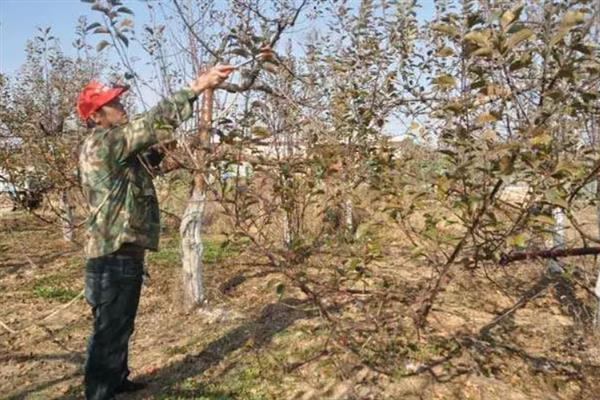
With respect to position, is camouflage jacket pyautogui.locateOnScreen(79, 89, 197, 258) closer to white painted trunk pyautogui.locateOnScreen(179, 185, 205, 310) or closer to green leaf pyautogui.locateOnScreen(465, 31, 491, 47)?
green leaf pyautogui.locateOnScreen(465, 31, 491, 47)

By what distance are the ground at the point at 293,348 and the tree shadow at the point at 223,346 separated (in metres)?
0.01

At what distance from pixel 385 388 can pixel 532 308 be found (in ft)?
8.72

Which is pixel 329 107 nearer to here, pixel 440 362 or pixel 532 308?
pixel 440 362

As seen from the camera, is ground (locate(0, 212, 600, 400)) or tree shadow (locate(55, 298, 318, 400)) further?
tree shadow (locate(55, 298, 318, 400))

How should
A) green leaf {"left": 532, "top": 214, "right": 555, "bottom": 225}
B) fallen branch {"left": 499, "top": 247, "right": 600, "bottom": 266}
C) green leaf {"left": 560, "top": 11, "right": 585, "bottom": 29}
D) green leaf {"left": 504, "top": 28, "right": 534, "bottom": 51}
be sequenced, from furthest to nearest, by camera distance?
fallen branch {"left": 499, "top": 247, "right": 600, "bottom": 266}, green leaf {"left": 532, "top": 214, "right": 555, "bottom": 225}, green leaf {"left": 504, "top": 28, "right": 534, "bottom": 51}, green leaf {"left": 560, "top": 11, "right": 585, "bottom": 29}

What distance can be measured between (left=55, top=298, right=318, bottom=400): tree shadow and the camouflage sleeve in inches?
54.3

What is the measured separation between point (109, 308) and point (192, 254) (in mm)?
2398

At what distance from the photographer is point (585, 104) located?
2.25m

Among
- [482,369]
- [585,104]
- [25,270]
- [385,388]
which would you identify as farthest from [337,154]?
[25,270]

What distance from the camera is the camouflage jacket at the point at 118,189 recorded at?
3.25 metres

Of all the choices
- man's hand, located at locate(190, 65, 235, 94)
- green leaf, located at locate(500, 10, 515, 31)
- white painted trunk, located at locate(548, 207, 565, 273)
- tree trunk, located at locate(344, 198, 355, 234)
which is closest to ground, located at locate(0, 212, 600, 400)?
white painted trunk, located at locate(548, 207, 565, 273)

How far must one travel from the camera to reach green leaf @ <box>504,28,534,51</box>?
69.3 inches

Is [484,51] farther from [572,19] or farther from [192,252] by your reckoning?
[192,252]

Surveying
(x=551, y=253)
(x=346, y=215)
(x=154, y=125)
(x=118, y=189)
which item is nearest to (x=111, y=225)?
(x=118, y=189)
